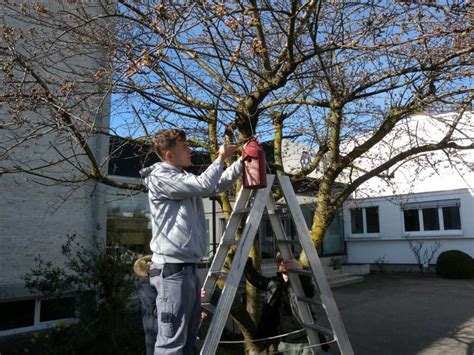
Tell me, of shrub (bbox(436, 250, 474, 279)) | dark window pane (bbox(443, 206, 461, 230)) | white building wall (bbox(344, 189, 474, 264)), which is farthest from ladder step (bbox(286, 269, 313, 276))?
dark window pane (bbox(443, 206, 461, 230))

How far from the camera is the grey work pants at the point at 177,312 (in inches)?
101

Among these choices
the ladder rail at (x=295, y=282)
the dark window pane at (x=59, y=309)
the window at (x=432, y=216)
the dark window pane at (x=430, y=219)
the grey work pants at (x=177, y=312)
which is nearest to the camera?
the grey work pants at (x=177, y=312)

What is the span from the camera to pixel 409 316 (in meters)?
10.3

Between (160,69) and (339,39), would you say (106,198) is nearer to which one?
(160,69)

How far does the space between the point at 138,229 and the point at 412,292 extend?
9063mm

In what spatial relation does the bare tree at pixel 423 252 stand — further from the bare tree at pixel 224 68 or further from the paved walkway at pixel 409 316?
the bare tree at pixel 224 68

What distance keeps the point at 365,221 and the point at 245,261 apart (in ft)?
64.7

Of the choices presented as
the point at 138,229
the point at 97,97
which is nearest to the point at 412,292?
the point at 138,229

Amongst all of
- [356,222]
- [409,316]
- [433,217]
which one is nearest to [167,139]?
[409,316]

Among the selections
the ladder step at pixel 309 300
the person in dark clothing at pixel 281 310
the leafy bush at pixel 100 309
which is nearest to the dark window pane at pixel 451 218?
the person in dark clothing at pixel 281 310

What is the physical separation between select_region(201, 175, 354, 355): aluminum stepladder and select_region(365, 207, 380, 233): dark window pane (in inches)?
729

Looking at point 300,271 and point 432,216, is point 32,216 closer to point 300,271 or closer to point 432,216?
point 300,271

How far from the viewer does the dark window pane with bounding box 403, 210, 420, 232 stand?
20.1 metres

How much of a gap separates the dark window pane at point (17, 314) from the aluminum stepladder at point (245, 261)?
213 inches
